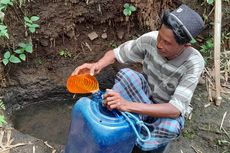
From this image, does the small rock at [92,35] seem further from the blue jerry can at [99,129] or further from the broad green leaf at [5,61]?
the blue jerry can at [99,129]

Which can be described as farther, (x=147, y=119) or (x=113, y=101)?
(x=147, y=119)

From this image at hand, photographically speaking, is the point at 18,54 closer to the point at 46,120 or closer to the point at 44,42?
the point at 44,42

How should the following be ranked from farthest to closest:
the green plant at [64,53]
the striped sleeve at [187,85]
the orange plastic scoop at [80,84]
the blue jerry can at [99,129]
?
the green plant at [64,53], the striped sleeve at [187,85], the orange plastic scoop at [80,84], the blue jerry can at [99,129]

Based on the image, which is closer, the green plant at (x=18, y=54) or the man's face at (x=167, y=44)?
the man's face at (x=167, y=44)

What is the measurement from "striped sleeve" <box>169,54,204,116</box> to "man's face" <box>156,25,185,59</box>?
123mm

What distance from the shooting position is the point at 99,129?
222 centimetres

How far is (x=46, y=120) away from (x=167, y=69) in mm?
1433

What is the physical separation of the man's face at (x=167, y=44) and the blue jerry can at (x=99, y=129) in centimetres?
50

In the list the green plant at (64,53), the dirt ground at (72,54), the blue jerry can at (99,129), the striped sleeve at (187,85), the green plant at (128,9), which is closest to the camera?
the blue jerry can at (99,129)

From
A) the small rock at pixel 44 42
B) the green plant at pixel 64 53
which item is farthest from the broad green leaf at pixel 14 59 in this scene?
the green plant at pixel 64 53

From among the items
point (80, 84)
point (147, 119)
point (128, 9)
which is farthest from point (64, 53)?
point (80, 84)

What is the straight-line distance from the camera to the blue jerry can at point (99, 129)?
2.23 metres

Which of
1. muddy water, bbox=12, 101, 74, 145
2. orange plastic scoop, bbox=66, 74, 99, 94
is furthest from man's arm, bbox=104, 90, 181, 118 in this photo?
muddy water, bbox=12, 101, 74, 145

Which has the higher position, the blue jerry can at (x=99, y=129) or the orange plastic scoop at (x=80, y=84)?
the orange plastic scoop at (x=80, y=84)
